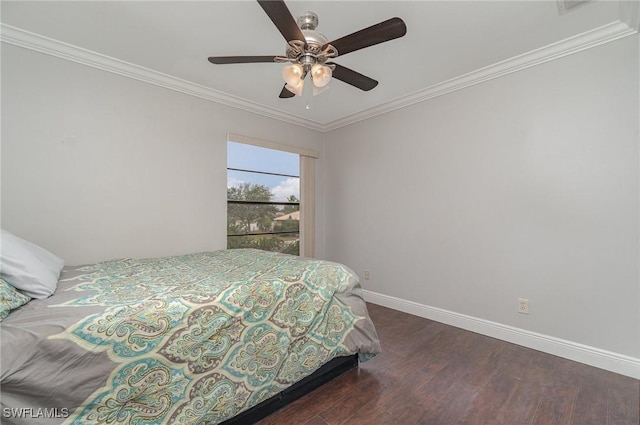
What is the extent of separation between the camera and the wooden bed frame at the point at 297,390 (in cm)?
148

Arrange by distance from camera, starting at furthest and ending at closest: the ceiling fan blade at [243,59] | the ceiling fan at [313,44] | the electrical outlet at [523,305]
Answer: the electrical outlet at [523,305], the ceiling fan blade at [243,59], the ceiling fan at [313,44]

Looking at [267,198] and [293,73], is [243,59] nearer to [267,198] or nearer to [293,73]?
[293,73]

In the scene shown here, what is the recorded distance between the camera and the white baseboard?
1.97 meters

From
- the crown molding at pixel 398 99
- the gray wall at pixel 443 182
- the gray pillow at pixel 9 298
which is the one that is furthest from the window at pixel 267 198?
the gray pillow at pixel 9 298

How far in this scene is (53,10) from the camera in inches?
72.9

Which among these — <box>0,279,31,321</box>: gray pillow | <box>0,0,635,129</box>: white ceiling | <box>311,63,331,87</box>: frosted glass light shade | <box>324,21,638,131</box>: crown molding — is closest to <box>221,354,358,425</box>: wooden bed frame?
<box>0,279,31,321</box>: gray pillow

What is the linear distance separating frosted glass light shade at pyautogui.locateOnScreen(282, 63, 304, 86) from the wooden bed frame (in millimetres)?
1832

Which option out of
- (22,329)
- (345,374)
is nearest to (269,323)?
(345,374)

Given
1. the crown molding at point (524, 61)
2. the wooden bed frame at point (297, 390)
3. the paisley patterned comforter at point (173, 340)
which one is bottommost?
the wooden bed frame at point (297, 390)

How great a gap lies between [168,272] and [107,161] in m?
1.34

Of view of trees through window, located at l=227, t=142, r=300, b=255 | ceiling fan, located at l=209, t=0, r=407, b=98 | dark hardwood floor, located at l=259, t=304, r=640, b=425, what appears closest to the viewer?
ceiling fan, located at l=209, t=0, r=407, b=98

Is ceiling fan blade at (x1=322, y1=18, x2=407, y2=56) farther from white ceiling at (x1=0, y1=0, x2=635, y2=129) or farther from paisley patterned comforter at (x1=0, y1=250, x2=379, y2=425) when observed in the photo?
paisley patterned comforter at (x1=0, y1=250, x2=379, y2=425)

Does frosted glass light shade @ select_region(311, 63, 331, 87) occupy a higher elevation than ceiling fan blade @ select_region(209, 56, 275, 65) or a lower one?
lower

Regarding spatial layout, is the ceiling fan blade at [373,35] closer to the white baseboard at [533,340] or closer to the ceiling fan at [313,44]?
the ceiling fan at [313,44]
